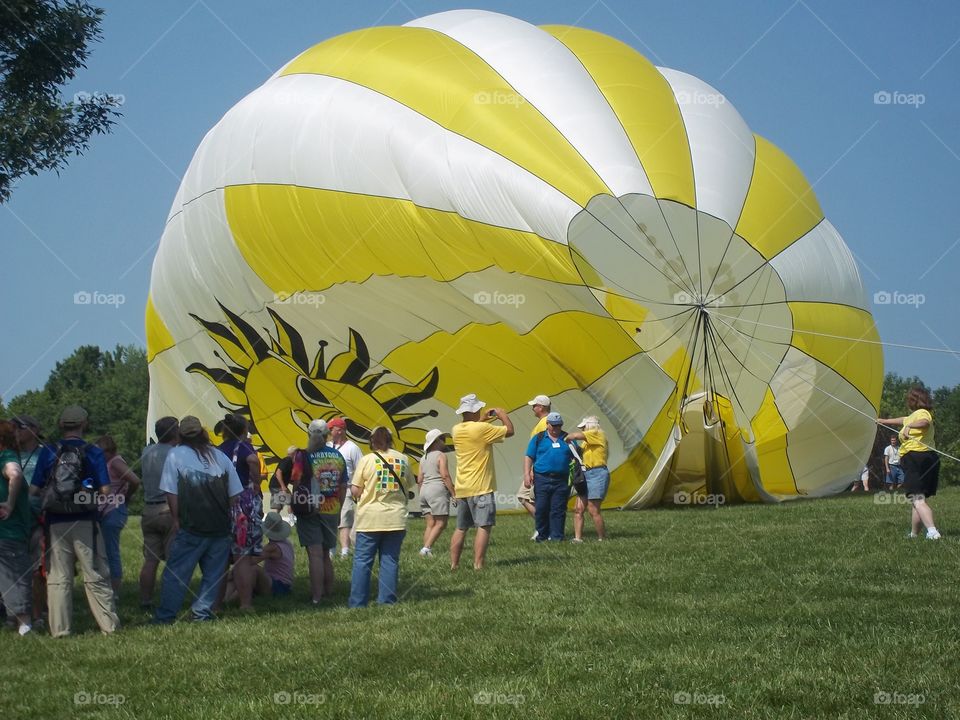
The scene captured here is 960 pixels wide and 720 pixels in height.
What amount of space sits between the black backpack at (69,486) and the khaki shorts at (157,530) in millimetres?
1464

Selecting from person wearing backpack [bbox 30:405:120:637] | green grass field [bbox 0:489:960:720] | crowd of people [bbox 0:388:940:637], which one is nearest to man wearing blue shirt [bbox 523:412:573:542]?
crowd of people [bbox 0:388:940:637]

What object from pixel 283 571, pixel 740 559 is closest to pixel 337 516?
pixel 283 571

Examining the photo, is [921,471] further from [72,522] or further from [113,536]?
[72,522]

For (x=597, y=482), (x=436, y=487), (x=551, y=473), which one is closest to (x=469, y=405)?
(x=436, y=487)

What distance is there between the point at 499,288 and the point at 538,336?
762 millimetres

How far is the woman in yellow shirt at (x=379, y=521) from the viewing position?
8.12 m

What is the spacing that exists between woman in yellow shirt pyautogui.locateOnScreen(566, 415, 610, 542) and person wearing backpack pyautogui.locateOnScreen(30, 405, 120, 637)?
5.22m

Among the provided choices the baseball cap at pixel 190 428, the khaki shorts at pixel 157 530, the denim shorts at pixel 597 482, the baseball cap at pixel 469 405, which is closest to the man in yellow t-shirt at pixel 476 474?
the baseball cap at pixel 469 405

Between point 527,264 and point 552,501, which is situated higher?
point 527,264

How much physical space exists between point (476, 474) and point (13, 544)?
12.6 feet

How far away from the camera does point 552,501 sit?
452 inches

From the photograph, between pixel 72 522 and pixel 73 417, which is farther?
pixel 73 417

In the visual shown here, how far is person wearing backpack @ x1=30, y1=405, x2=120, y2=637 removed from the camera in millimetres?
7512

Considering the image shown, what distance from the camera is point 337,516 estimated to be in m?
8.84
